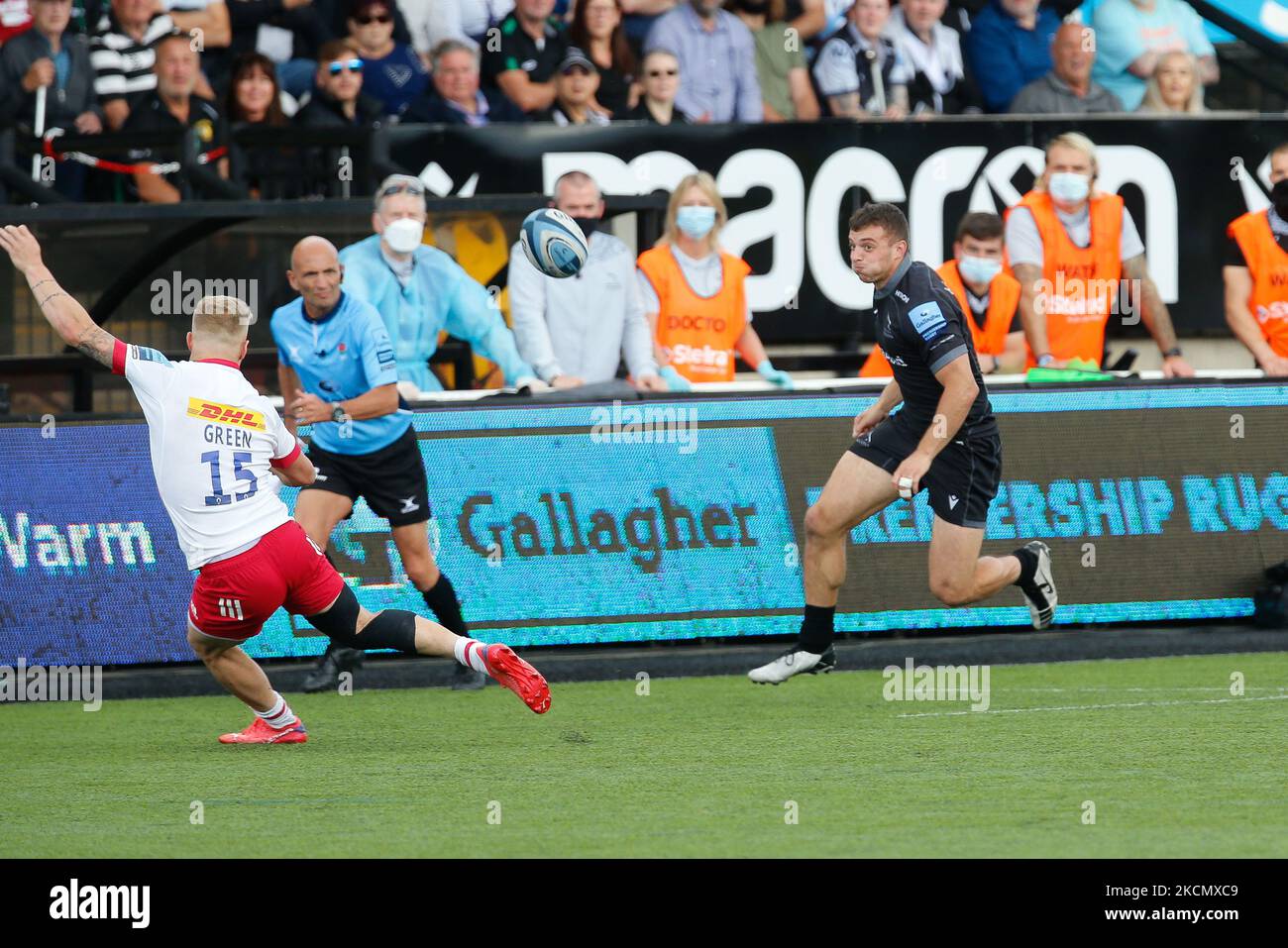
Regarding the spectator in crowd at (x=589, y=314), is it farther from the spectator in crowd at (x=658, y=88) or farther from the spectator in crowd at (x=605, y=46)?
the spectator in crowd at (x=605, y=46)

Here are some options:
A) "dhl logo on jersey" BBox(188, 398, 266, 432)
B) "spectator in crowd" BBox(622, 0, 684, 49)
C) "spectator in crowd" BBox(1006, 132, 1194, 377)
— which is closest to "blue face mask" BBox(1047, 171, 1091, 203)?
"spectator in crowd" BBox(1006, 132, 1194, 377)

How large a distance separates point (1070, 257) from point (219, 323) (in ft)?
23.0

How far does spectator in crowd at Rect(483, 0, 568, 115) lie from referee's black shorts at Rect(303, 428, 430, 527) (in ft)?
16.0

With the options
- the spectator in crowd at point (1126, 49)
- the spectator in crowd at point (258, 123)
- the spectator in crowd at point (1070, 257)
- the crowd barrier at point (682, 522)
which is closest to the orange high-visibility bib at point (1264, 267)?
the spectator in crowd at point (1070, 257)

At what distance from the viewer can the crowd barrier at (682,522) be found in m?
11.1

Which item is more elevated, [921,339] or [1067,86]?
[1067,86]

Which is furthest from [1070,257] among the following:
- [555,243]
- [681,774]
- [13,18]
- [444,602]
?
[13,18]

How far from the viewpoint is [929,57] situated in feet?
51.6

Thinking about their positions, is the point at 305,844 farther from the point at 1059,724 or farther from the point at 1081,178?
the point at 1081,178

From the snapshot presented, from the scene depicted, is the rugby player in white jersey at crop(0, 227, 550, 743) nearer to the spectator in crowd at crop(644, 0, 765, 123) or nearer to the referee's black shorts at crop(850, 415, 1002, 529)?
the referee's black shorts at crop(850, 415, 1002, 529)

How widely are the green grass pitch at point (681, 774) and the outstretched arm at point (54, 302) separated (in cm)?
169

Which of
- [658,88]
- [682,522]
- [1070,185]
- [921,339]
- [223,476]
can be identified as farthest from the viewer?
[658,88]

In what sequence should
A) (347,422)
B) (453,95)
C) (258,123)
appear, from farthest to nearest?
(453,95), (258,123), (347,422)

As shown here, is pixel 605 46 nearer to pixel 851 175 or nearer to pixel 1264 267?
pixel 851 175
